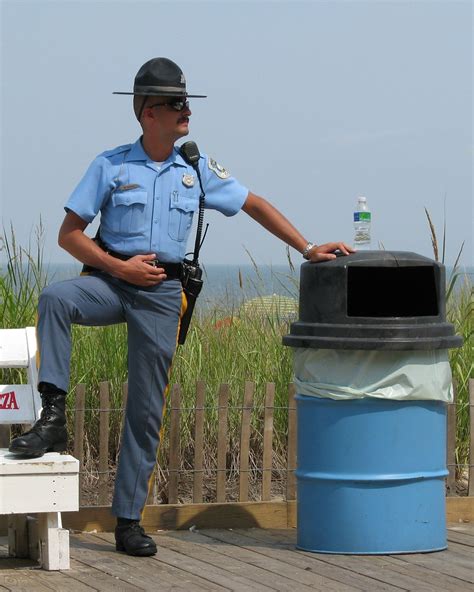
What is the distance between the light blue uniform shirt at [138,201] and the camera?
210 inches

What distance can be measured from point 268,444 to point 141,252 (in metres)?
1.47

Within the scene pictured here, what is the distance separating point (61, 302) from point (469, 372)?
2.98m

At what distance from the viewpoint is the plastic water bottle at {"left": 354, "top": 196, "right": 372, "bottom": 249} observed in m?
5.75

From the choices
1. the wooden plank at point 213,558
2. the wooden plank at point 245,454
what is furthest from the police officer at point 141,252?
the wooden plank at point 245,454

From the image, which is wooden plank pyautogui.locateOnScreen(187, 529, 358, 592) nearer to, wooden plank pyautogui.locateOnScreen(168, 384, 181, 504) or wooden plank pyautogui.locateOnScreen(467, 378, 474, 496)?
wooden plank pyautogui.locateOnScreen(168, 384, 181, 504)

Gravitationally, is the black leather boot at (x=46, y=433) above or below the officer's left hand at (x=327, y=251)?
below

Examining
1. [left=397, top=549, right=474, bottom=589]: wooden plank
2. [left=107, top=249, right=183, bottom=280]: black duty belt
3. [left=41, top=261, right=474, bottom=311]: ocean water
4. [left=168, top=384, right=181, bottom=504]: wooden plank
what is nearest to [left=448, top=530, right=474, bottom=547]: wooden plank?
[left=397, top=549, right=474, bottom=589]: wooden plank

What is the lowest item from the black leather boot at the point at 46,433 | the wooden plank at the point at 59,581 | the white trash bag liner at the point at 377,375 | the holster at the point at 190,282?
the wooden plank at the point at 59,581

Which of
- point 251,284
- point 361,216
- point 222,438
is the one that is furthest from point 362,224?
point 251,284

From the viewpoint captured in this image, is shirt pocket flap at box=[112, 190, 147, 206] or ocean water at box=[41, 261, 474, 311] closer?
shirt pocket flap at box=[112, 190, 147, 206]

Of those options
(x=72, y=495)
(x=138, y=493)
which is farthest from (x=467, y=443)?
(x=72, y=495)

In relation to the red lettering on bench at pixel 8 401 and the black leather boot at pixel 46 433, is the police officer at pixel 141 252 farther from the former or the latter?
the red lettering on bench at pixel 8 401

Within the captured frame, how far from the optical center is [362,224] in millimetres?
5832

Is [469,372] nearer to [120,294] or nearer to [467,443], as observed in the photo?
[467,443]
